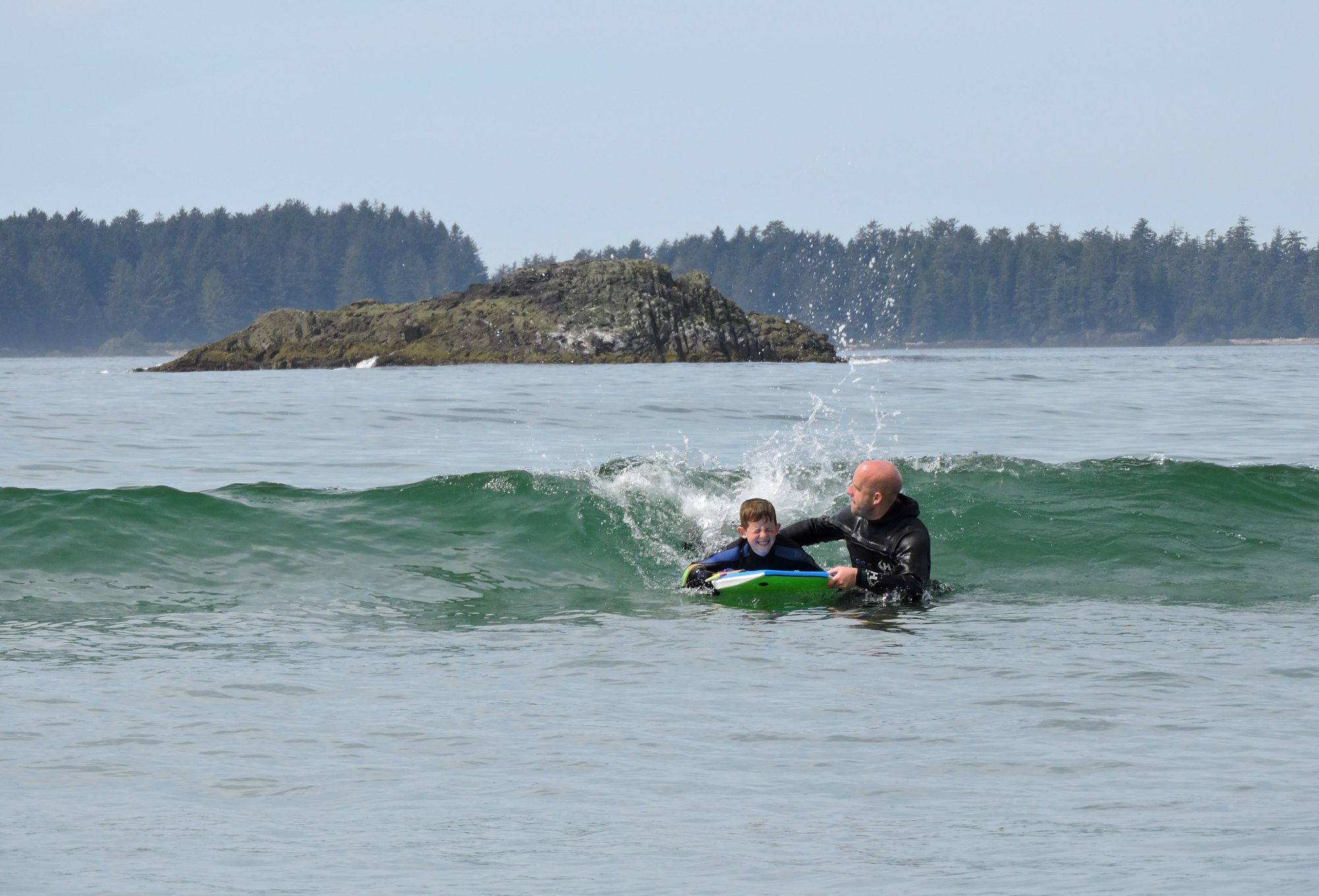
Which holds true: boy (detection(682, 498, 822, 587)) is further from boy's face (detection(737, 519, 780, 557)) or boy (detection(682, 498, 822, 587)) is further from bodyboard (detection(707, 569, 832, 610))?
bodyboard (detection(707, 569, 832, 610))

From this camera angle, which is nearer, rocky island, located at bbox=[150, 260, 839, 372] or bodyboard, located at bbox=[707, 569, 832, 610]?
bodyboard, located at bbox=[707, 569, 832, 610]

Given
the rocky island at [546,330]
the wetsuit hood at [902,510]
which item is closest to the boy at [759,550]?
the wetsuit hood at [902,510]

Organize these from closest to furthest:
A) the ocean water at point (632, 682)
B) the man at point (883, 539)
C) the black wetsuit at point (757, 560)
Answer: the ocean water at point (632, 682), the man at point (883, 539), the black wetsuit at point (757, 560)

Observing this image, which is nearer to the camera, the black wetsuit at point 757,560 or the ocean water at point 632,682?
the ocean water at point 632,682

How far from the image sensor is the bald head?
11.1 m

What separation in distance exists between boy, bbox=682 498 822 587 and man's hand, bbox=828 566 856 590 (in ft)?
1.55

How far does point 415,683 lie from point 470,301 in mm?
69819

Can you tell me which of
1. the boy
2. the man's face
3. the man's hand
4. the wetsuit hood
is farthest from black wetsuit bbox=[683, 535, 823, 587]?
the wetsuit hood

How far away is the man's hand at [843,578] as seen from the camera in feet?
35.6

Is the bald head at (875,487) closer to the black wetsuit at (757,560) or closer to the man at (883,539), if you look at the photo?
the man at (883,539)

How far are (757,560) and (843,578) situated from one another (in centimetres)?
88

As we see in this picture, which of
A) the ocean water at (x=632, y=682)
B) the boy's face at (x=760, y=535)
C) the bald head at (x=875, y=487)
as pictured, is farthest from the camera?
the boy's face at (x=760, y=535)

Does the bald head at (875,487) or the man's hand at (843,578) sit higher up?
the bald head at (875,487)

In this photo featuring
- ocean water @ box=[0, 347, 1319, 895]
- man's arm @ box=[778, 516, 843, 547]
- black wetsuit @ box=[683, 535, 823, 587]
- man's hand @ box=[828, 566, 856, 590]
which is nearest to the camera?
ocean water @ box=[0, 347, 1319, 895]
